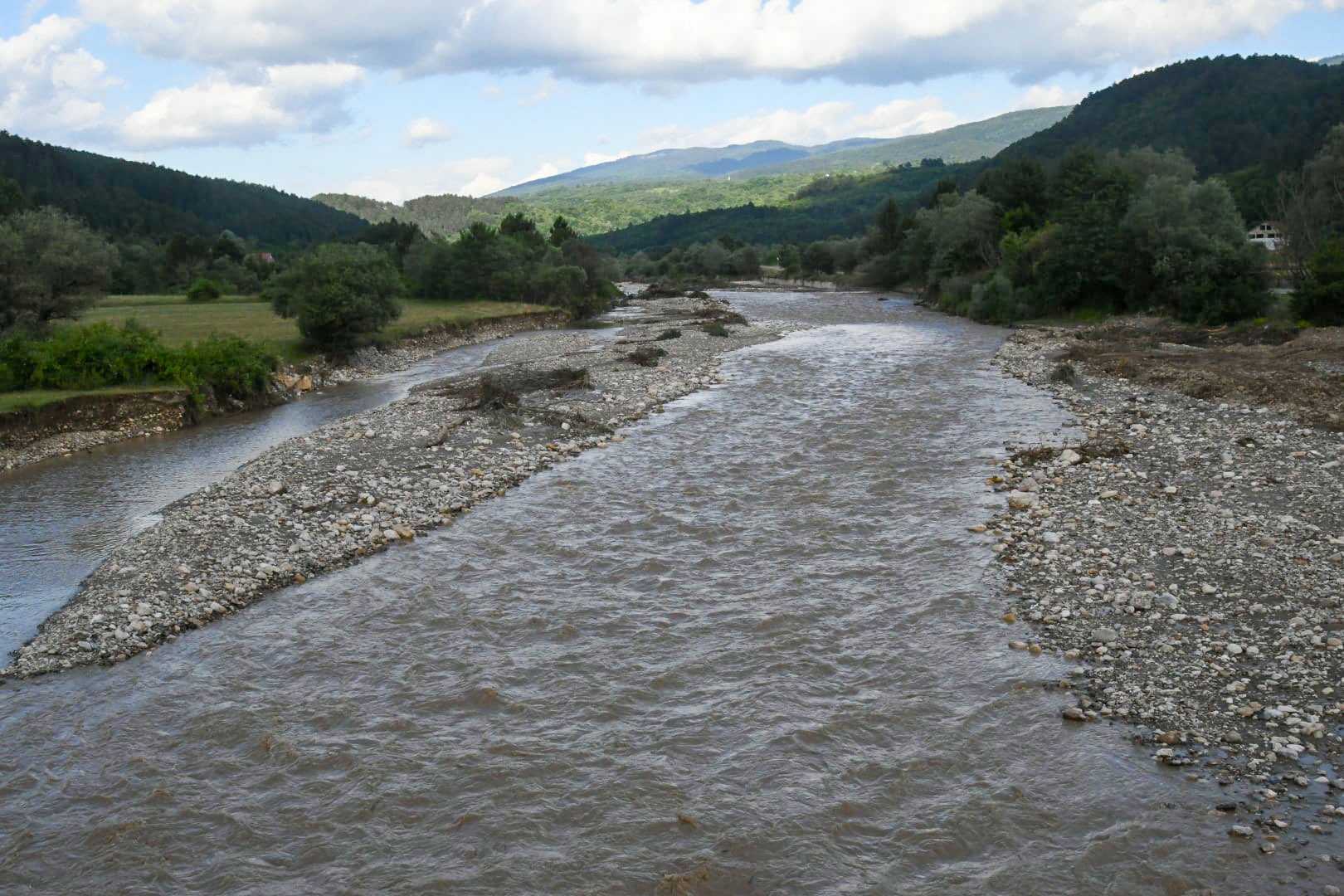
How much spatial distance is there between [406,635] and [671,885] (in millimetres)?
6943

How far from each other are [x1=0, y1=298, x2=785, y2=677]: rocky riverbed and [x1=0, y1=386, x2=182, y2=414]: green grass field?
743 centimetres

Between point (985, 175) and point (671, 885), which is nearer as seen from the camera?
point (671, 885)

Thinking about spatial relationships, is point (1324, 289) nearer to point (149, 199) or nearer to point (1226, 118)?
point (1226, 118)

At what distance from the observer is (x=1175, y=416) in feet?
83.0

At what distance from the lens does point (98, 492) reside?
23.3 m

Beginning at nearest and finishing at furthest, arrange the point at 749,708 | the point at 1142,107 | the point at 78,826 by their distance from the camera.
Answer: the point at 78,826 → the point at 749,708 → the point at 1142,107

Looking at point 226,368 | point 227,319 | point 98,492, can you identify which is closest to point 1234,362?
point 98,492

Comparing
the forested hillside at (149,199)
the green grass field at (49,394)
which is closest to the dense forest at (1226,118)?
the green grass field at (49,394)

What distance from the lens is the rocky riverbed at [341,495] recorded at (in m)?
14.7

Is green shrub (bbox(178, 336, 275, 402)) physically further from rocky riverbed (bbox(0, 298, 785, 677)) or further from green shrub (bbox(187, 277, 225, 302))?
green shrub (bbox(187, 277, 225, 302))

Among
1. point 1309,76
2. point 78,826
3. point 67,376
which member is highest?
point 1309,76

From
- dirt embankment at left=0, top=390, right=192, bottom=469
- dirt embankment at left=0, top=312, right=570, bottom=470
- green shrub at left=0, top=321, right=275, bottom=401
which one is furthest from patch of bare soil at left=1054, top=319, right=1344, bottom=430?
dirt embankment at left=0, top=390, right=192, bottom=469

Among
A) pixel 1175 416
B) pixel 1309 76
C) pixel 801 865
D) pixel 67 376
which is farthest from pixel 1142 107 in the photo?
pixel 801 865

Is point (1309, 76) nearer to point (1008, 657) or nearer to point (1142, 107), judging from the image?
point (1142, 107)
